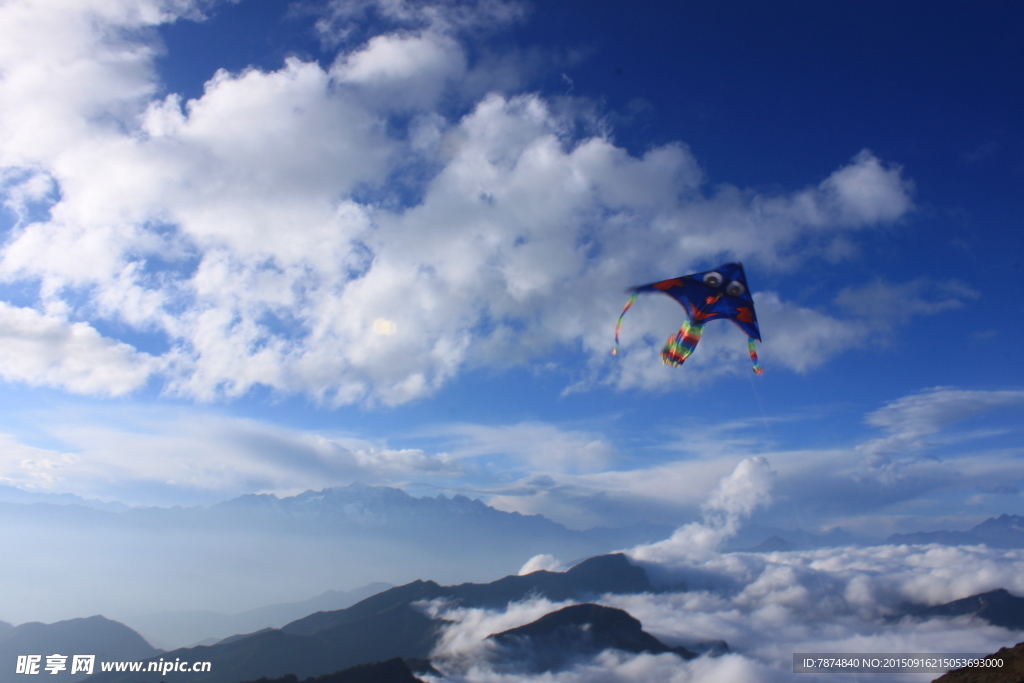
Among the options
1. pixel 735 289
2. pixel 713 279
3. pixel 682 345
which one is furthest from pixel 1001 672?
pixel 713 279

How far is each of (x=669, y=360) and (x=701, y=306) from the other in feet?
14.1

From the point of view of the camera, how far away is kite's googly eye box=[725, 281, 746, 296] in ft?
104

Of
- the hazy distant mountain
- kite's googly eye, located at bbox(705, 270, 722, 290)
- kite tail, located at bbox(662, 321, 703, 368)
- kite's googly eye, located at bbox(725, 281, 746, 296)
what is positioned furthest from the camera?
kite tail, located at bbox(662, 321, 703, 368)

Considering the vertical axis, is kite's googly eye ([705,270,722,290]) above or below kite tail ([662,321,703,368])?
above

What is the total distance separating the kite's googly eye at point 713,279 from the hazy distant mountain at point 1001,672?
1202 inches

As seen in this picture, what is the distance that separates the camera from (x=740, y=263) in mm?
31438

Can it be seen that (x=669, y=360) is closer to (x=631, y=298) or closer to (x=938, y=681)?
(x=631, y=298)

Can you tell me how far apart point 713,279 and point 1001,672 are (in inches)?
1284

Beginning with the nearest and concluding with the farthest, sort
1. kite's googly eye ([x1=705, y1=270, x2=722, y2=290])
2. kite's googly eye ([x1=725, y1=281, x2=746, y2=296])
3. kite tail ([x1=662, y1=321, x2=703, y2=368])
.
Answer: kite's googly eye ([x1=725, y1=281, x2=746, y2=296]) < kite's googly eye ([x1=705, y1=270, x2=722, y2=290]) < kite tail ([x1=662, y1=321, x2=703, y2=368])

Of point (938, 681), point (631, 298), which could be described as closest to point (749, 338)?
point (631, 298)

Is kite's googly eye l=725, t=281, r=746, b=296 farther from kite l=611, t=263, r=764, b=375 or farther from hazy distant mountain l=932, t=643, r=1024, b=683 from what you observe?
hazy distant mountain l=932, t=643, r=1024, b=683

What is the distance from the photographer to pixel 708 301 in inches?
1282

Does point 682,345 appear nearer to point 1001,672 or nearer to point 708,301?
point 708,301

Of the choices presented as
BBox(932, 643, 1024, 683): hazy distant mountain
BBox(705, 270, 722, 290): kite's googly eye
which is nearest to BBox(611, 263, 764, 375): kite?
BBox(705, 270, 722, 290): kite's googly eye
